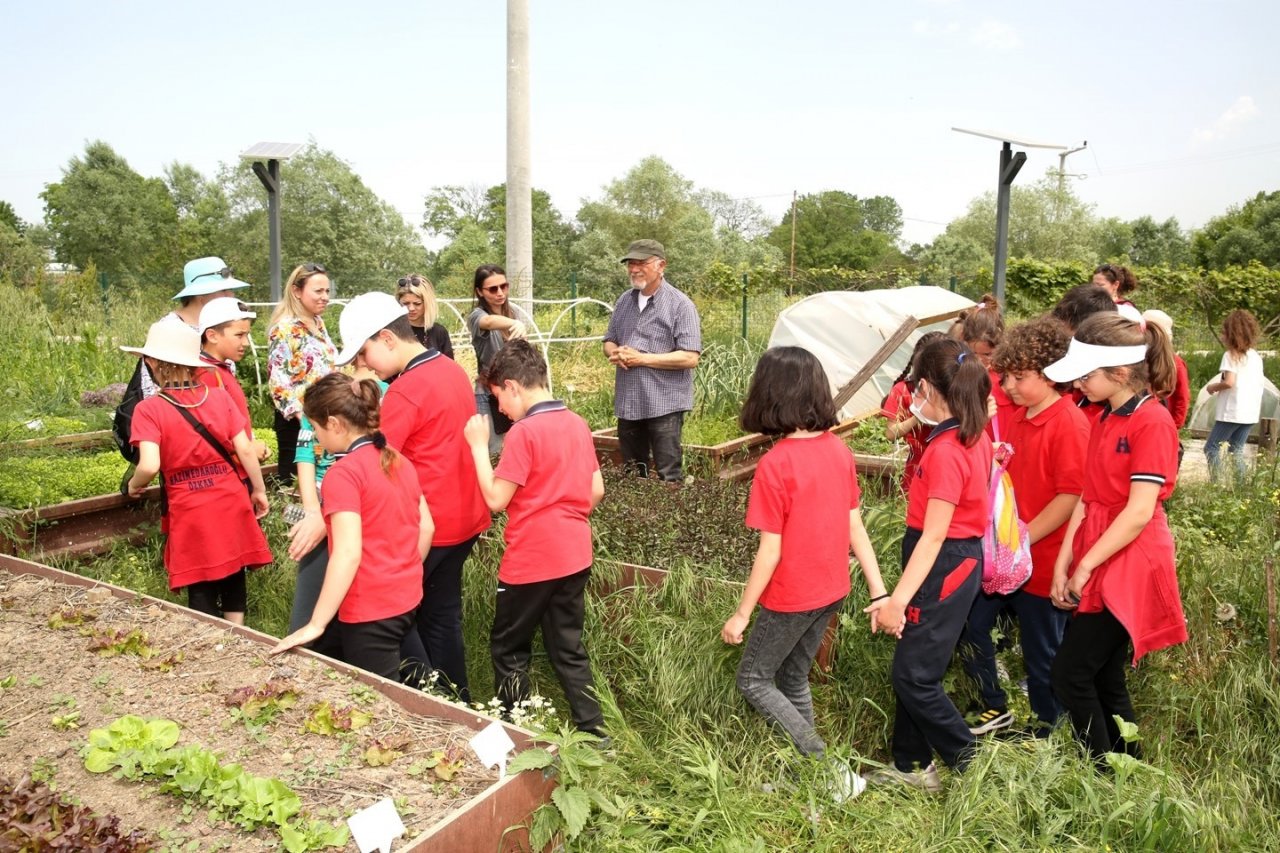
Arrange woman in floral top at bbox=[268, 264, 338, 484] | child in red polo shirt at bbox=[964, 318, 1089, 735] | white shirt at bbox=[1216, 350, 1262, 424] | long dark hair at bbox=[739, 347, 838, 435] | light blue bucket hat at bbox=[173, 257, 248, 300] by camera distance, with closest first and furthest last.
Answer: long dark hair at bbox=[739, 347, 838, 435]
child in red polo shirt at bbox=[964, 318, 1089, 735]
light blue bucket hat at bbox=[173, 257, 248, 300]
woman in floral top at bbox=[268, 264, 338, 484]
white shirt at bbox=[1216, 350, 1262, 424]

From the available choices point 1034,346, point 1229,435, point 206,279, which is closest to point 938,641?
point 1034,346

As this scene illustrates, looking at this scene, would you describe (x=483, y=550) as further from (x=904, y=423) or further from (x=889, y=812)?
(x=889, y=812)

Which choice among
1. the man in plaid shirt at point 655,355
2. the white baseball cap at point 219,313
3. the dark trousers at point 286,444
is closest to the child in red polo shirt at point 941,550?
the man in plaid shirt at point 655,355

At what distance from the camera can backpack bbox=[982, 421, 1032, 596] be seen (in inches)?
134

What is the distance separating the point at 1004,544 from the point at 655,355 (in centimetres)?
263

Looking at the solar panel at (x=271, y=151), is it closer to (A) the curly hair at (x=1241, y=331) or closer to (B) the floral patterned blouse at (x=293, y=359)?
(B) the floral patterned blouse at (x=293, y=359)

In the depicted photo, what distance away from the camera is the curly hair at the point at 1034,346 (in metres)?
3.50

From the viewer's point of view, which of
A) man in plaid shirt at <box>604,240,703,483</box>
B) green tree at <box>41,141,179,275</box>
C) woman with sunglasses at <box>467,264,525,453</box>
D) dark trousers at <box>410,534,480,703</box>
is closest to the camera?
dark trousers at <box>410,534,480,703</box>

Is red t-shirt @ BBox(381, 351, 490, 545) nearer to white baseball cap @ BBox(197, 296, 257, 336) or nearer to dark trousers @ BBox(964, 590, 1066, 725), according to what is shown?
white baseball cap @ BBox(197, 296, 257, 336)

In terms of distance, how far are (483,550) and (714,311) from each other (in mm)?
8114

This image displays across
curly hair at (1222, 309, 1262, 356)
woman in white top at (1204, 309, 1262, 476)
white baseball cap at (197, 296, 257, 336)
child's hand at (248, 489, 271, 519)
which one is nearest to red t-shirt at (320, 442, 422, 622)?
child's hand at (248, 489, 271, 519)

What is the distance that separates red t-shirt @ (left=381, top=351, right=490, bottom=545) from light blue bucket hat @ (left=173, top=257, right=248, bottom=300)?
142 cm

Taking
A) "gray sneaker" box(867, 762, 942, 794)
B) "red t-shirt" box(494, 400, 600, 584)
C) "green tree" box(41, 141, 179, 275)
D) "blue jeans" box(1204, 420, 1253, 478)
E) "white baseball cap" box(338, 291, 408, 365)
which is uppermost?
"green tree" box(41, 141, 179, 275)

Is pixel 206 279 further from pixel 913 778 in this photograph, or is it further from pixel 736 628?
pixel 913 778
